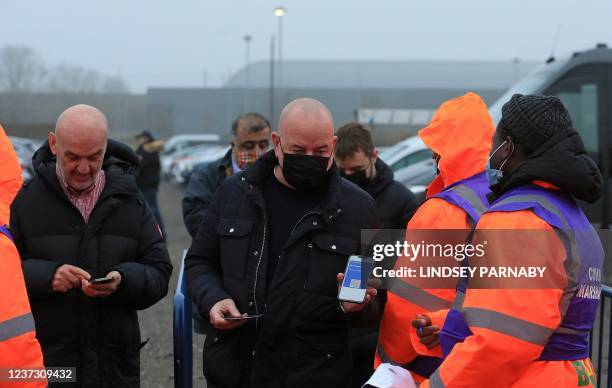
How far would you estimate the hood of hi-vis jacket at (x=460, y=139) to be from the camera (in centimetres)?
314

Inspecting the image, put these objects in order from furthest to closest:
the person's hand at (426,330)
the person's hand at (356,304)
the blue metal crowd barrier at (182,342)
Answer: the blue metal crowd barrier at (182,342) < the person's hand at (356,304) < the person's hand at (426,330)

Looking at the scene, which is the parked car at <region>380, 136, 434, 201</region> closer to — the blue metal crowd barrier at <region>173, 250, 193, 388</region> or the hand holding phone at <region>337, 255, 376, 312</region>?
the blue metal crowd barrier at <region>173, 250, 193, 388</region>

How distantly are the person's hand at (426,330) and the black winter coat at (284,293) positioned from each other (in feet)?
1.10

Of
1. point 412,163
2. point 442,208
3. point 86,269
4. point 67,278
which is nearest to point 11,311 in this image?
point 67,278

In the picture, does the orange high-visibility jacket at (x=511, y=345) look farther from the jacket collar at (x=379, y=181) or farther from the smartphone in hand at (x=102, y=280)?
the jacket collar at (x=379, y=181)

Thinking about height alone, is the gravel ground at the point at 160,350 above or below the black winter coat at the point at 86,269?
below

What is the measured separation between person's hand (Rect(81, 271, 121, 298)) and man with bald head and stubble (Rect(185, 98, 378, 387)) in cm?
31

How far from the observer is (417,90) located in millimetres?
64062

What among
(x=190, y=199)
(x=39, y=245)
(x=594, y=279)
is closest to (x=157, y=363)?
(x=190, y=199)

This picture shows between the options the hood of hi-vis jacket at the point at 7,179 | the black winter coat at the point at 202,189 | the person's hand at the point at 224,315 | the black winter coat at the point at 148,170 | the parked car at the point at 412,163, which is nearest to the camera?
the hood of hi-vis jacket at the point at 7,179

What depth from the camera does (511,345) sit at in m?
2.26

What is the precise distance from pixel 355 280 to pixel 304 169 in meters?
0.53

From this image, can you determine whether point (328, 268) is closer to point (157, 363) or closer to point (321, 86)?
point (157, 363)

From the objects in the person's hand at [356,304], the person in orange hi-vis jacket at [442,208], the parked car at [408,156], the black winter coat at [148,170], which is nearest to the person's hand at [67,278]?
the person's hand at [356,304]
